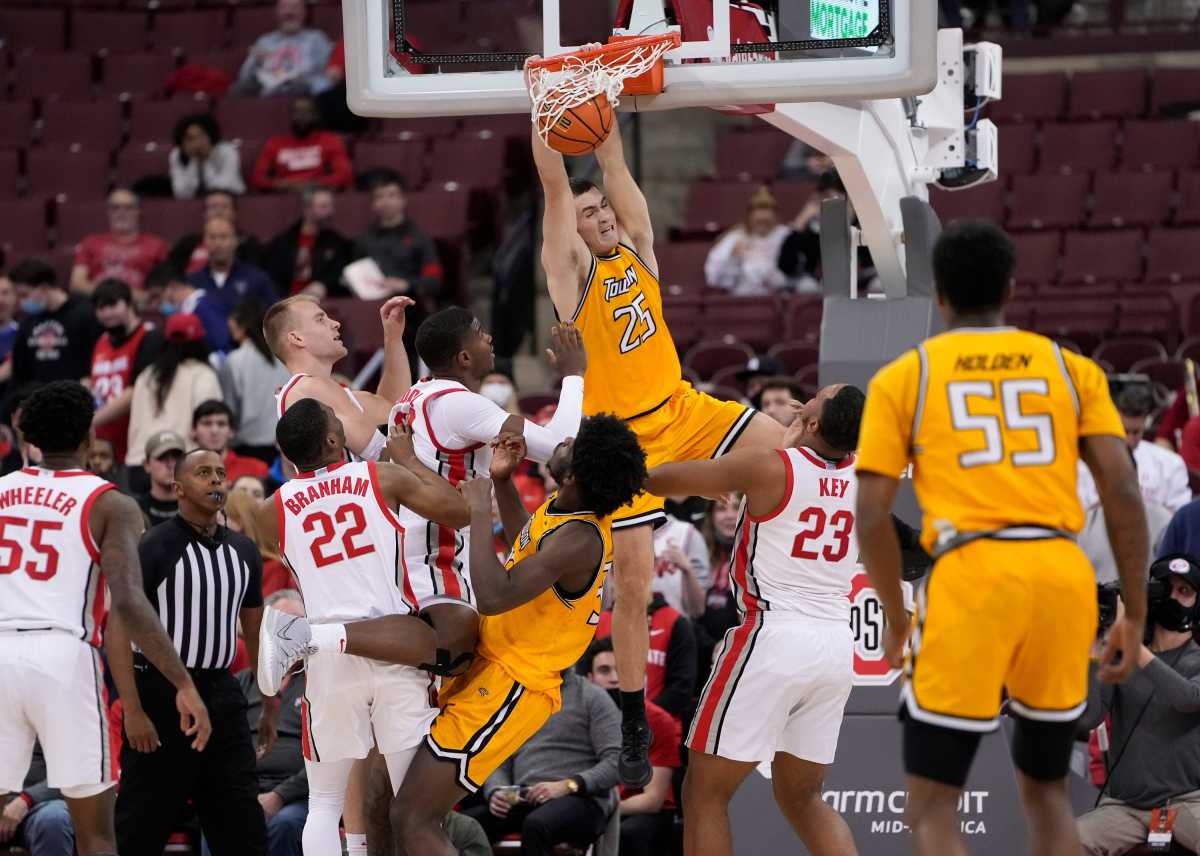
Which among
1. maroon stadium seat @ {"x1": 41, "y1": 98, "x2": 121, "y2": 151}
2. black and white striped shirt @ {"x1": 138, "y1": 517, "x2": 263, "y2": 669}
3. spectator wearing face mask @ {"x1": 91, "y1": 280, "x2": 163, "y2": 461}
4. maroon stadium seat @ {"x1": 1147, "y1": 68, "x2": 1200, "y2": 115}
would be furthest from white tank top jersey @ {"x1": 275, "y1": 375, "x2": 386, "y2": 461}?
maroon stadium seat @ {"x1": 1147, "y1": 68, "x2": 1200, "y2": 115}

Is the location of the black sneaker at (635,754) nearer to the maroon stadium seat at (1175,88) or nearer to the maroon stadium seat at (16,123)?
the maroon stadium seat at (1175,88)

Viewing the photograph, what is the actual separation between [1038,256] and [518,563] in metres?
8.99

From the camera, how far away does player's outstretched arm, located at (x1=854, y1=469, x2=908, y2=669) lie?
16.5ft

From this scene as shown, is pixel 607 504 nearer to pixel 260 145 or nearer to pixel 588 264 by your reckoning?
pixel 588 264

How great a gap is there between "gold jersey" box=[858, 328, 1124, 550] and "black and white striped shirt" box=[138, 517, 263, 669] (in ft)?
12.4

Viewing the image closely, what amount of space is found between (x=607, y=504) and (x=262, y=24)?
41.6 ft

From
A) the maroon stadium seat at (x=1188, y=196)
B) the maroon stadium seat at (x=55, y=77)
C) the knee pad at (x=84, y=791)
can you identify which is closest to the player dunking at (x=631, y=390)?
the knee pad at (x=84, y=791)

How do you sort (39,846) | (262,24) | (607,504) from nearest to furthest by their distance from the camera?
1. (607,504)
2. (39,846)
3. (262,24)

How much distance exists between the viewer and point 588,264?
7398mm

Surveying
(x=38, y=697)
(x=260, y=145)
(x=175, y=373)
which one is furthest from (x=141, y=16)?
(x=38, y=697)

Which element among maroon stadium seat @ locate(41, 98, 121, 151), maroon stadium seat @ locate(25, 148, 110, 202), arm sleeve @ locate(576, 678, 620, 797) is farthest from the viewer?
maroon stadium seat @ locate(41, 98, 121, 151)

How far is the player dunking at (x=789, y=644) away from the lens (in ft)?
21.9

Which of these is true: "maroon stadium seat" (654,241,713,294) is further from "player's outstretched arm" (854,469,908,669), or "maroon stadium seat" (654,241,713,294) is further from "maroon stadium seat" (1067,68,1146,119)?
"player's outstretched arm" (854,469,908,669)

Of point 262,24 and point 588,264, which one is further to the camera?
point 262,24
